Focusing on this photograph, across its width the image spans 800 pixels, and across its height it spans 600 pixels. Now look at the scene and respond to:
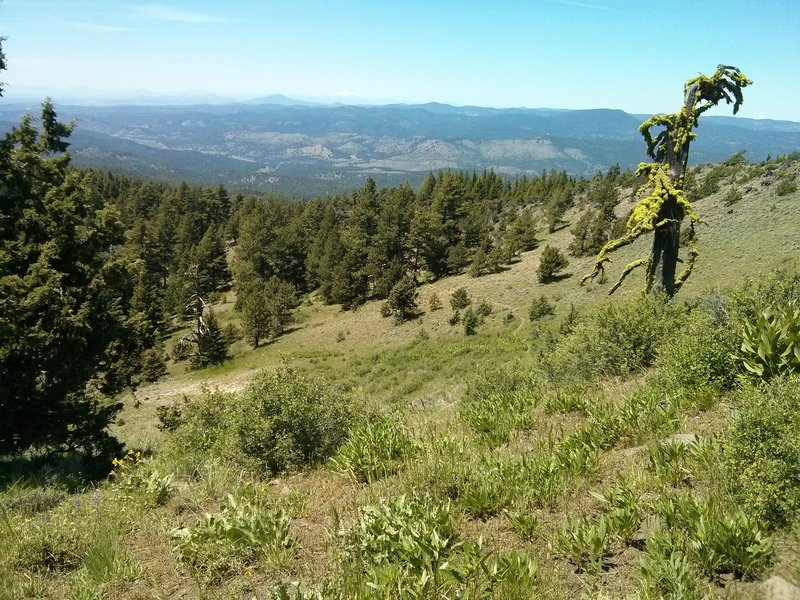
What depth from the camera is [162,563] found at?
12.5ft

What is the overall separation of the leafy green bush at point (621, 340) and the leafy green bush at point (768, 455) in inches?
185

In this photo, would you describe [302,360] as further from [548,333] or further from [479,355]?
[548,333]

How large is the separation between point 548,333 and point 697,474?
19.6 m

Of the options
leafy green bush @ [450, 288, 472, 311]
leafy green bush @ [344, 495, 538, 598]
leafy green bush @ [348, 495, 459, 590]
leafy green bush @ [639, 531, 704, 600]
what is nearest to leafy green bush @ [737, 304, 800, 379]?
leafy green bush @ [639, 531, 704, 600]

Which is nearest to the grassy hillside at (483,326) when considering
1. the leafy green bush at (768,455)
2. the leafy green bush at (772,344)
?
the leafy green bush at (772,344)

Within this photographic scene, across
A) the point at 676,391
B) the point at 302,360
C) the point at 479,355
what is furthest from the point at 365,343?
the point at 676,391

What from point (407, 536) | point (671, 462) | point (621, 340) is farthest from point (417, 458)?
point (621, 340)

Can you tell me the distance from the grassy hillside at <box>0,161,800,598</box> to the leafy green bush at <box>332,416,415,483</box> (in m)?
0.03

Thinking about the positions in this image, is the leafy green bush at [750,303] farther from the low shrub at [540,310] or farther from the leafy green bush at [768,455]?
the low shrub at [540,310]

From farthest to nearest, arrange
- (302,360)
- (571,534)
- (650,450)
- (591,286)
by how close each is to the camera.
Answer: (302,360) < (591,286) < (650,450) < (571,534)

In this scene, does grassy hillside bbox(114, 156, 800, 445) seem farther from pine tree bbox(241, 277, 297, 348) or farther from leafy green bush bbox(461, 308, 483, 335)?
pine tree bbox(241, 277, 297, 348)

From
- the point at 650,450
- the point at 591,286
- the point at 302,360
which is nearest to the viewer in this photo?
the point at 650,450

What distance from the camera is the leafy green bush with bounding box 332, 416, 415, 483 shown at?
16.7 ft

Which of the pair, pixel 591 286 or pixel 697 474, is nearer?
pixel 697 474
